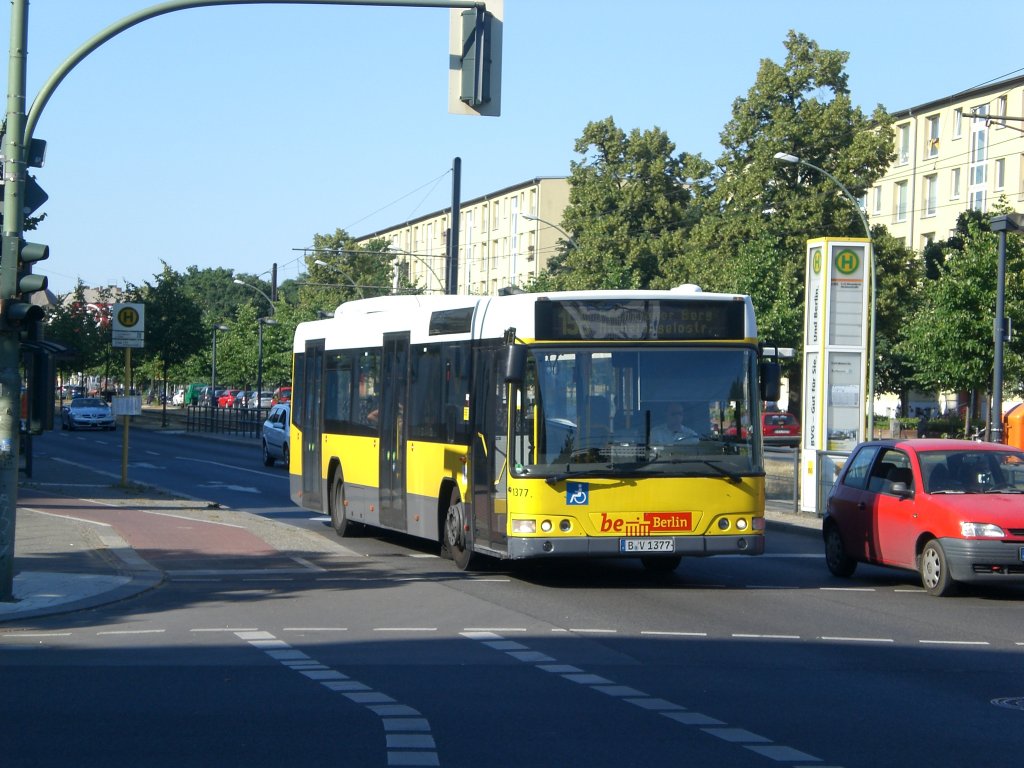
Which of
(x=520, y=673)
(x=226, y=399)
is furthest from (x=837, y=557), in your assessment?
(x=226, y=399)

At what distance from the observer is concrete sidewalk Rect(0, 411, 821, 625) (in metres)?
14.1

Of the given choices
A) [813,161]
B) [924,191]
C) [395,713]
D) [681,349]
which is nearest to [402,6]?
[681,349]

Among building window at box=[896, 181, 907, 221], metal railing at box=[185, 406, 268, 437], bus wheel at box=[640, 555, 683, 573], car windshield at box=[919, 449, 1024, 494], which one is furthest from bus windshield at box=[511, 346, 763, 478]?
building window at box=[896, 181, 907, 221]

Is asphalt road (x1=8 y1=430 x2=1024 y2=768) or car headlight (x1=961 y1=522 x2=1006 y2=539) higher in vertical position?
car headlight (x1=961 y1=522 x2=1006 y2=539)

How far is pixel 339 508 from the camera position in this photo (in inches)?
815

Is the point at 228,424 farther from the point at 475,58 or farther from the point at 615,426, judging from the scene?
the point at 475,58

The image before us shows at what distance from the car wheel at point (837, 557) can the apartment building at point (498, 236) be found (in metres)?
76.8

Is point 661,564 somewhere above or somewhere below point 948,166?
below

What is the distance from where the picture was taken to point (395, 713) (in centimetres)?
823

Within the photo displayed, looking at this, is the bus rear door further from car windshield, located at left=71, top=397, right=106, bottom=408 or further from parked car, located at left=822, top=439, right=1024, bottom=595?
car windshield, located at left=71, top=397, right=106, bottom=408

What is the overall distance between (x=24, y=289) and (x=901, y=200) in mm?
72410

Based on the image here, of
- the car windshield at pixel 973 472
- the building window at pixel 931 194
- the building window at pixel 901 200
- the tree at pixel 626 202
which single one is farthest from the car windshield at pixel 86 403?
the car windshield at pixel 973 472

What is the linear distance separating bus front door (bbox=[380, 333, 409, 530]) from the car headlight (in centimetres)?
679

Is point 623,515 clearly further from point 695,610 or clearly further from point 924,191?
point 924,191
